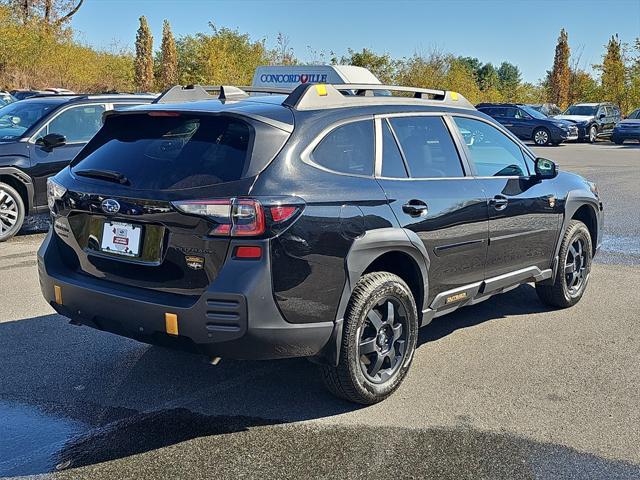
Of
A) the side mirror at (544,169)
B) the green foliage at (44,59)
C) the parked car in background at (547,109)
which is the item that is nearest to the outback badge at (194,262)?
the side mirror at (544,169)

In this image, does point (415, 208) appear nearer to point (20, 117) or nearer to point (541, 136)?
point (20, 117)

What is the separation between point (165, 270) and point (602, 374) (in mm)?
2935

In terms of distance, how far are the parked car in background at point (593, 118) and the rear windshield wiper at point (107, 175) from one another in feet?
100

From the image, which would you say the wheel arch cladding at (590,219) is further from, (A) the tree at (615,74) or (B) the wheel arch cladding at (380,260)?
(A) the tree at (615,74)

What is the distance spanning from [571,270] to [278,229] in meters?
3.54

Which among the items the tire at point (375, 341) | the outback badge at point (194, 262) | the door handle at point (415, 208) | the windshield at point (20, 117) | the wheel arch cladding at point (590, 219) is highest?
the windshield at point (20, 117)

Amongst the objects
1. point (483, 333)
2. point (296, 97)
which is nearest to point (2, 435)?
point (296, 97)

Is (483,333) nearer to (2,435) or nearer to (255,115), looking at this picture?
(255,115)

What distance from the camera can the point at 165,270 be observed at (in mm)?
3555

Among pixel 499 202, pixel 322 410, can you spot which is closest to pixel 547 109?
pixel 499 202

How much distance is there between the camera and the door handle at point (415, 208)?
4129mm

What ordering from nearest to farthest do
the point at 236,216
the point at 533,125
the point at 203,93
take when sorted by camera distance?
the point at 236,216 → the point at 203,93 → the point at 533,125

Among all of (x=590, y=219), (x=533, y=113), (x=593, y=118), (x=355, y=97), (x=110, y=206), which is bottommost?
(x=590, y=219)

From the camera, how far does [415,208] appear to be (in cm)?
419
